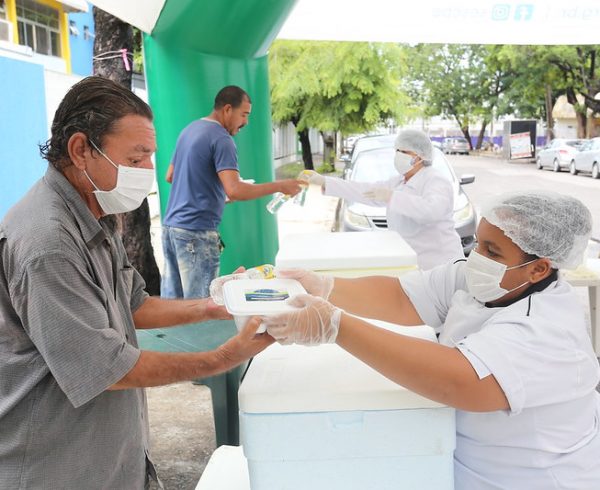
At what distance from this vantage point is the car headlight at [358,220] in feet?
21.7

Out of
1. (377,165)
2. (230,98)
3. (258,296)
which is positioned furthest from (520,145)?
(258,296)

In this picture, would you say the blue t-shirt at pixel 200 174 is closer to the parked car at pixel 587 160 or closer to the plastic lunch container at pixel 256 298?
the plastic lunch container at pixel 256 298

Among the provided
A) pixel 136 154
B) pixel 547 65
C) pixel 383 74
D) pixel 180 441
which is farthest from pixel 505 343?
pixel 547 65

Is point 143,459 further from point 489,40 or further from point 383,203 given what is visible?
point 489,40

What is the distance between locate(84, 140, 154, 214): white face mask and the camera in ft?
4.59

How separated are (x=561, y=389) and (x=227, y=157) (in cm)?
246

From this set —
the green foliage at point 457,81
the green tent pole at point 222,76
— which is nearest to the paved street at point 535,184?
the green tent pole at point 222,76

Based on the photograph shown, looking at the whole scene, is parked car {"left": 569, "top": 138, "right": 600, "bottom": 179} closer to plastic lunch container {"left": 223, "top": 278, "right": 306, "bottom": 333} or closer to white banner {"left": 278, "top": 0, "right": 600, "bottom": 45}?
white banner {"left": 278, "top": 0, "right": 600, "bottom": 45}

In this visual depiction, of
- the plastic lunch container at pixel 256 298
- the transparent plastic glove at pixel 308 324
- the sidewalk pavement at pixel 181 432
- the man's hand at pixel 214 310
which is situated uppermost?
the plastic lunch container at pixel 256 298

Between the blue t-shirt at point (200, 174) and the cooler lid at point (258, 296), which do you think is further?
the blue t-shirt at point (200, 174)

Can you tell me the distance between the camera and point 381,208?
6.81 m

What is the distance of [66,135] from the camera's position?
1.34 meters

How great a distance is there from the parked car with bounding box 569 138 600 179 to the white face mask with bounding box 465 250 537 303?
18490 mm

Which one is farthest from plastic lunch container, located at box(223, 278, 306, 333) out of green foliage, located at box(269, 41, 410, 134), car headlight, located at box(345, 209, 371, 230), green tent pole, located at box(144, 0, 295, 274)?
green foliage, located at box(269, 41, 410, 134)
